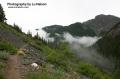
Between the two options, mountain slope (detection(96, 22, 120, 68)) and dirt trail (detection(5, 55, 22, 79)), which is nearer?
dirt trail (detection(5, 55, 22, 79))

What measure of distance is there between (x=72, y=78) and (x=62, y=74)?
0.65 m

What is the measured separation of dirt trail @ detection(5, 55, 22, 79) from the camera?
17.3 m

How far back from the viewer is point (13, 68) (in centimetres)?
1934

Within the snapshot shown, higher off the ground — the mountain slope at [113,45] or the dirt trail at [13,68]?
the dirt trail at [13,68]

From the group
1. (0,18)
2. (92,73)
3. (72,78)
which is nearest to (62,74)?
(72,78)

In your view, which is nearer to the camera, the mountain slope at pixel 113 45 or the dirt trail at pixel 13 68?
the dirt trail at pixel 13 68

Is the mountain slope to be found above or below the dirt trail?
below

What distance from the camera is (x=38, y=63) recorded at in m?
21.4

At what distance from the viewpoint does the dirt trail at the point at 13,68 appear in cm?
1731

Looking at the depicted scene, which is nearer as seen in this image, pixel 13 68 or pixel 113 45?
pixel 13 68

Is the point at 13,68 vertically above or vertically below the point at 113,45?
above

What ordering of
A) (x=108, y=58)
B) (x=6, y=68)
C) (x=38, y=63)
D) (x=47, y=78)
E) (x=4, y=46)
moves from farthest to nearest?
(x=108, y=58) → (x=4, y=46) → (x=38, y=63) → (x=6, y=68) → (x=47, y=78)

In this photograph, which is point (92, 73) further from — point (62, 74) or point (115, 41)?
point (115, 41)

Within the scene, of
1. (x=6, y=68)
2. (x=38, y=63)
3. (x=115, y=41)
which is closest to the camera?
(x=6, y=68)
